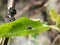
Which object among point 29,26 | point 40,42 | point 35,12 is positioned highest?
point 29,26

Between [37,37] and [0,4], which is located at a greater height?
[0,4]

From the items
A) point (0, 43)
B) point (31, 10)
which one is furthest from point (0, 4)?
point (0, 43)

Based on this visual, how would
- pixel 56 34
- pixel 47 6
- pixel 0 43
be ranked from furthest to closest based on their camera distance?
pixel 47 6, pixel 56 34, pixel 0 43

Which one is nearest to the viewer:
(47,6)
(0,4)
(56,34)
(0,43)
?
(0,43)

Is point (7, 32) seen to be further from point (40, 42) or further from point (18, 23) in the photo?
point (40, 42)

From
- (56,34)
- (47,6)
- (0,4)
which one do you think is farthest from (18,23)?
(0,4)

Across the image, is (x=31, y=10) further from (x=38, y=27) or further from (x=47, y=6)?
(x=38, y=27)

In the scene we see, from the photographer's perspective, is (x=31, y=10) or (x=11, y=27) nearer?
(x=11, y=27)
